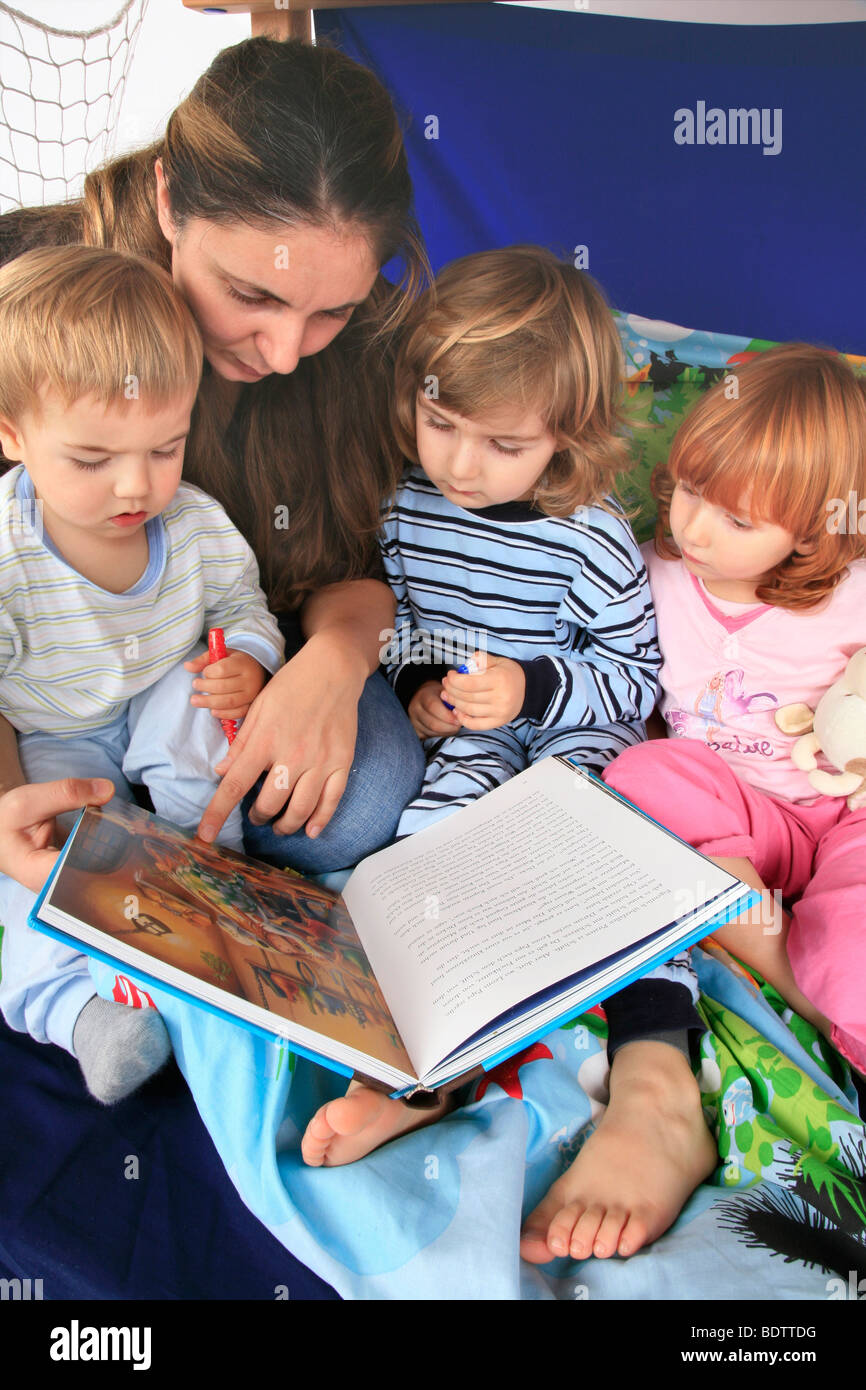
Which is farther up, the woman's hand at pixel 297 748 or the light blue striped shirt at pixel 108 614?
the light blue striped shirt at pixel 108 614

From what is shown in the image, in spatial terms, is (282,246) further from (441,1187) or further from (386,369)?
(441,1187)

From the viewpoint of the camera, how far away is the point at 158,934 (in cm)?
69

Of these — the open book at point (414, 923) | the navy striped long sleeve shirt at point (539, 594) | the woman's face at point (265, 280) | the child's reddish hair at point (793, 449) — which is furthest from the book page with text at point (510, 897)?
the woman's face at point (265, 280)

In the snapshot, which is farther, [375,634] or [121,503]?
[375,634]

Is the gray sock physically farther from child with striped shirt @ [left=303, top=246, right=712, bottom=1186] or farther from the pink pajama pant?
the pink pajama pant

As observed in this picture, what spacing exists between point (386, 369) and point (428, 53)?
0.43 meters

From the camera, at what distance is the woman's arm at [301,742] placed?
3.19ft

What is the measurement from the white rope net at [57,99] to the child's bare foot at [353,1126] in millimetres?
889

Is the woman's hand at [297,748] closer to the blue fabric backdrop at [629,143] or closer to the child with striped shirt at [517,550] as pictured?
the child with striped shirt at [517,550]

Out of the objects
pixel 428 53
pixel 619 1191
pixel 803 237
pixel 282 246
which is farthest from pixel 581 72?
pixel 619 1191

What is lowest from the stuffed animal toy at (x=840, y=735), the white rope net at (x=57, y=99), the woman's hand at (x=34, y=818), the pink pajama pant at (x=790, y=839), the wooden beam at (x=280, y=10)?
the pink pajama pant at (x=790, y=839)

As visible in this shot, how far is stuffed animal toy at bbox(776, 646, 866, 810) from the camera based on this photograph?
105 cm

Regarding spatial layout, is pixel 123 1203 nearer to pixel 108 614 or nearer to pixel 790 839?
pixel 108 614

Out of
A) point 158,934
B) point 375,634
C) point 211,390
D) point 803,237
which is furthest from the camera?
point 803,237
